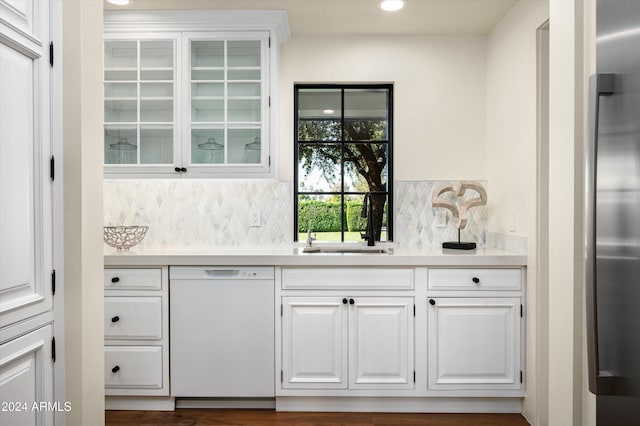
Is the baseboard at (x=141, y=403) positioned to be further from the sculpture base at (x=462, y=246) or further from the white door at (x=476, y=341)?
the sculpture base at (x=462, y=246)

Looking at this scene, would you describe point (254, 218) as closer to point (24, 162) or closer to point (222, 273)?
point (222, 273)

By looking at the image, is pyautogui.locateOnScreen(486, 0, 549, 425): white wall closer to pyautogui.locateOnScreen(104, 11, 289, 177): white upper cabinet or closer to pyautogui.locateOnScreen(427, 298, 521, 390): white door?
pyautogui.locateOnScreen(427, 298, 521, 390): white door

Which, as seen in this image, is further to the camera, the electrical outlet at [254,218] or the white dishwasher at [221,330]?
the electrical outlet at [254,218]

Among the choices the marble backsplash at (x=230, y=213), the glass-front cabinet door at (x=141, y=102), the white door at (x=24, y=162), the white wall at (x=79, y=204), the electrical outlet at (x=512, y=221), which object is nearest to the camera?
the white door at (x=24, y=162)

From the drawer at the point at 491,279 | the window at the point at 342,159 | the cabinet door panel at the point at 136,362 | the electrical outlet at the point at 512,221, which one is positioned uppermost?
the window at the point at 342,159

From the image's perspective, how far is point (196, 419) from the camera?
2529 mm

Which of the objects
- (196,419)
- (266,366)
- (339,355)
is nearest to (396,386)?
(339,355)

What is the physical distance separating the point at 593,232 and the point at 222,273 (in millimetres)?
1986

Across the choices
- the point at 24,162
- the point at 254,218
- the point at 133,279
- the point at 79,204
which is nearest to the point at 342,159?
the point at 254,218

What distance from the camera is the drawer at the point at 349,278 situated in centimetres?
255

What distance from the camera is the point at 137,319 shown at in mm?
2551

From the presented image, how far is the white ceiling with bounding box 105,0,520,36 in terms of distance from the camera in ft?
8.89

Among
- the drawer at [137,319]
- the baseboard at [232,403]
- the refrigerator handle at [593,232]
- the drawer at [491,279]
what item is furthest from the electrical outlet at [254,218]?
the refrigerator handle at [593,232]

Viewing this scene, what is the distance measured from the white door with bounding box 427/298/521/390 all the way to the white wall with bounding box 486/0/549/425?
0.31ft
